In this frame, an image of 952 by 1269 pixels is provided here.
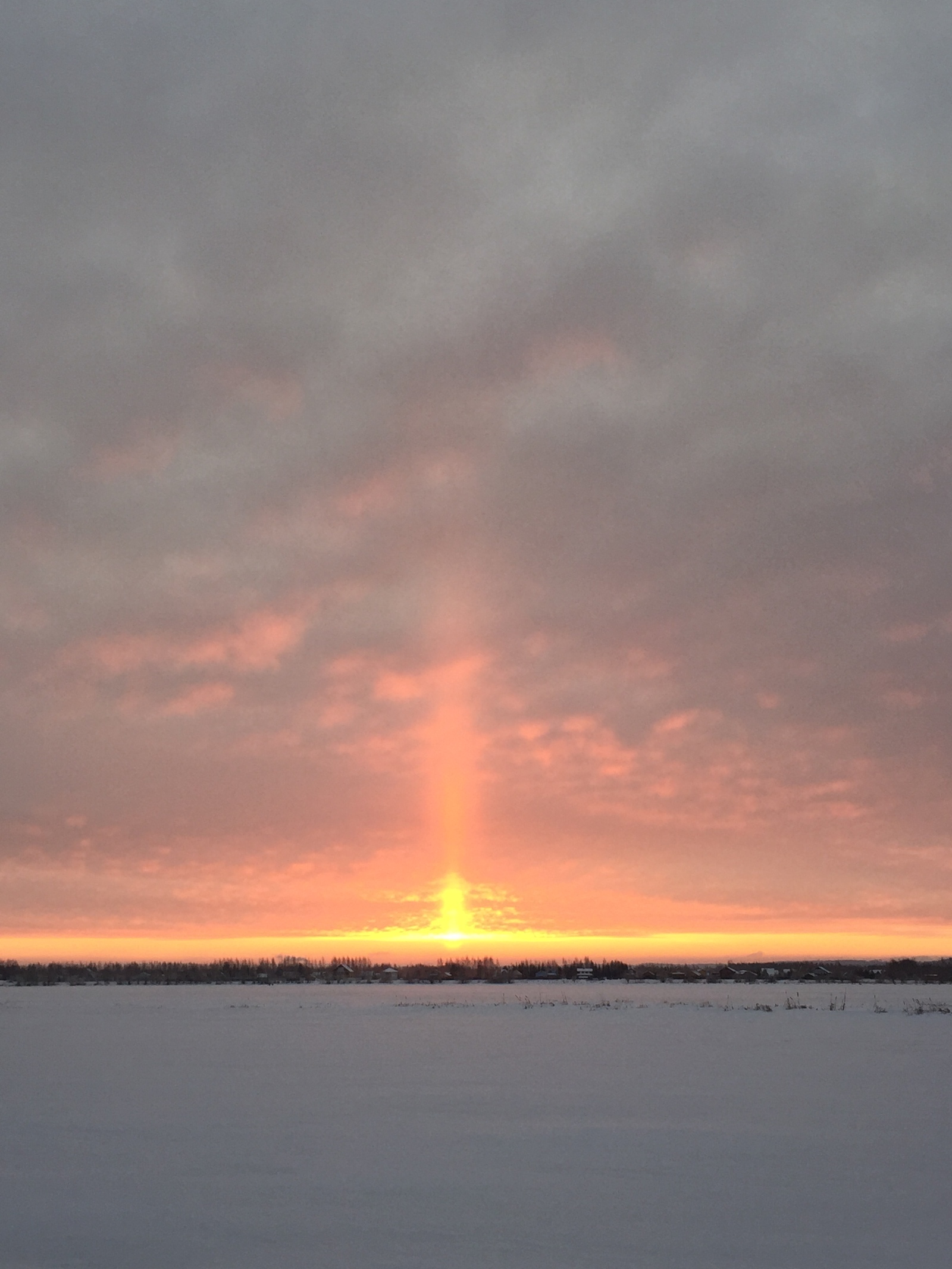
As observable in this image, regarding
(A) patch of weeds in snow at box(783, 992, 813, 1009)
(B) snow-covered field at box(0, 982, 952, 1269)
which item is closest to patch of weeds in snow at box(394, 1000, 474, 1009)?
(A) patch of weeds in snow at box(783, 992, 813, 1009)

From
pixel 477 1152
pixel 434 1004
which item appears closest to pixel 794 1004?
pixel 434 1004

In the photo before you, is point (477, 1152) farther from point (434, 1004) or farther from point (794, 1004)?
point (794, 1004)

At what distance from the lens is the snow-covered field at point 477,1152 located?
877 cm

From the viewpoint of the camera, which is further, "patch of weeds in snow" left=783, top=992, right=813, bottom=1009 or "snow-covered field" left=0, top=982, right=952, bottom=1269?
"patch of weeds in snow" left=783, top=992, right=813, bottom=1009

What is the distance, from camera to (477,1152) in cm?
1252

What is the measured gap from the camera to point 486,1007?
40.6 meters

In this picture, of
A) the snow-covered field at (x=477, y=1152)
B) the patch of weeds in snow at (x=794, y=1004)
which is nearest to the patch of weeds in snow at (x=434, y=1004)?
the patch of weeds in snow at (x=794, y=1004)

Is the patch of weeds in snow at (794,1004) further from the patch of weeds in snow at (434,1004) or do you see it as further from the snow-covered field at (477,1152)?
the snow-covered field at (477,1152)

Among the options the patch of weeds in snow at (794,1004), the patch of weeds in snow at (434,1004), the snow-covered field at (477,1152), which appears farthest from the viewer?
the patch of weeds in snow at (434,1004)

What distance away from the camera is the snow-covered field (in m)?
8.77

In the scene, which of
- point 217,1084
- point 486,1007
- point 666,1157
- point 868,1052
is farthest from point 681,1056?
point 486,1007

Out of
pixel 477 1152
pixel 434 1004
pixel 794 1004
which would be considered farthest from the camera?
pixel 434 1004

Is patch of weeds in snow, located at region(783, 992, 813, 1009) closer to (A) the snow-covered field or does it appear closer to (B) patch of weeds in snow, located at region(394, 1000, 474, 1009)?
(B) patch of weeds in snow, located at region(394, 1000, 474, 1009)

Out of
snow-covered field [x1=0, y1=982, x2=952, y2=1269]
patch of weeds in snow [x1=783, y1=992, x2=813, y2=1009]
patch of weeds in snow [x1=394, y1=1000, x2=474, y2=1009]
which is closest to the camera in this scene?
snow-covered field [x1=0, y1=982, x2=952, y2=1269]
